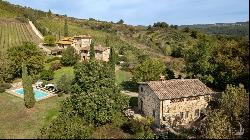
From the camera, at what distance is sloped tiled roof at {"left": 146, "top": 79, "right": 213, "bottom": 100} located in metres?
42.3

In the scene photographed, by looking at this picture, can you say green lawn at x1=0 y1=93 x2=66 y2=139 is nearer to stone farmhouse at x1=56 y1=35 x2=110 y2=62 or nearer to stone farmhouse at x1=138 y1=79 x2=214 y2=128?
stone farmhouse at x1=138 y1=79 x2=214 y2=128

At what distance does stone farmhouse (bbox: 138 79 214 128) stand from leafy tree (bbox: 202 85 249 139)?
22.2 feet

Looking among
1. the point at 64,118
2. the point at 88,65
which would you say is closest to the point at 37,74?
the point at 88,65

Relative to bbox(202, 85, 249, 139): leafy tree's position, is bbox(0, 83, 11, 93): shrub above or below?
below

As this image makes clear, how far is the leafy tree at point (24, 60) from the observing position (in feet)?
209

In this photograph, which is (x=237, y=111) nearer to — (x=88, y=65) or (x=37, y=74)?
(x=88, y=65)

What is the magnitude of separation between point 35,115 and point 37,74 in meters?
21.1

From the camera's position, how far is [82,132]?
33156 mm

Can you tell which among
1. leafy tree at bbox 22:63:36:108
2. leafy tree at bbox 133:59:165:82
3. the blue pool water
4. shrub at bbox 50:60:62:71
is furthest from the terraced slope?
leafy tree at bbox 133:59:165:82

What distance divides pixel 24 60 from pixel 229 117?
41643 millimetres

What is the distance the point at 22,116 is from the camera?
46.0 m

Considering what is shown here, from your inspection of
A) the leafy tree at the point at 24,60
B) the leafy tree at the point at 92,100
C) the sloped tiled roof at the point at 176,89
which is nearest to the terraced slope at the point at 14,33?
the leafy tree at the point at 24,60

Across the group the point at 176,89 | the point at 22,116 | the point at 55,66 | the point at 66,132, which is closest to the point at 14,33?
the point at 55,66

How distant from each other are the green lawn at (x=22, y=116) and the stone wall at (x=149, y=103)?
11.8 meters
